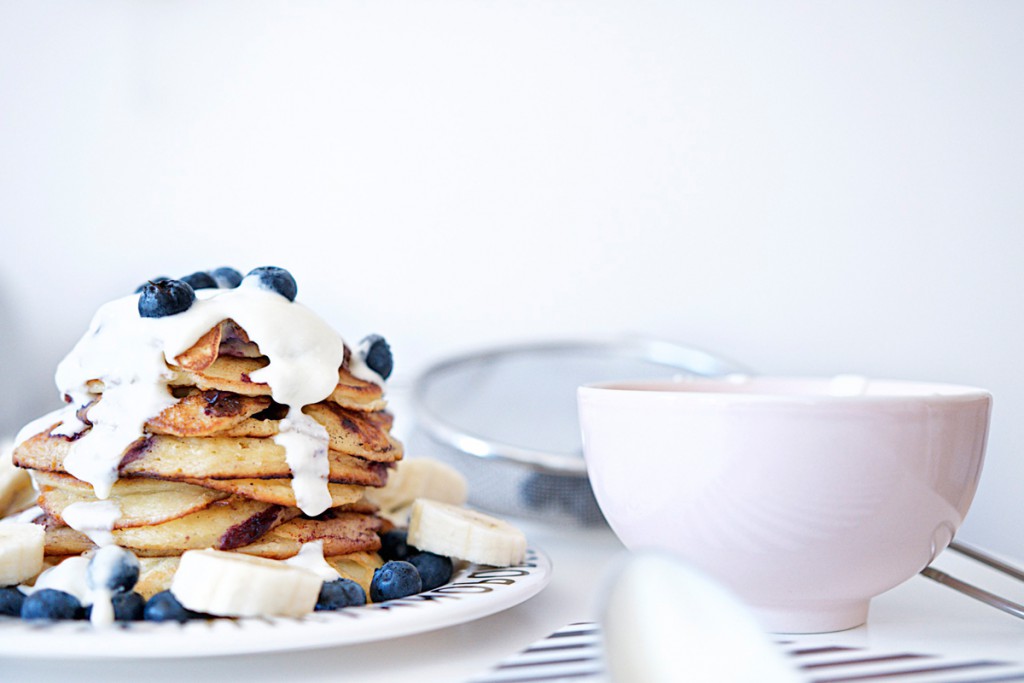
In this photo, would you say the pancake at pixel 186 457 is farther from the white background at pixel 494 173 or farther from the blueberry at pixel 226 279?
the white background at pixel 494 173

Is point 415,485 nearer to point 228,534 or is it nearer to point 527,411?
point 228,534

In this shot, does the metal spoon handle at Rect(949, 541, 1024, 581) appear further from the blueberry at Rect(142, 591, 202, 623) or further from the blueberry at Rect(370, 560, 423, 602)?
the blueberry at Rect(142, 591, 202, 623)

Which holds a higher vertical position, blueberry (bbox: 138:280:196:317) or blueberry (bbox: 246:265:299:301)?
blueberry (bbox: 246:265:299:301)

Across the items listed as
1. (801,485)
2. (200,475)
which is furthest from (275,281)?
(801,485)

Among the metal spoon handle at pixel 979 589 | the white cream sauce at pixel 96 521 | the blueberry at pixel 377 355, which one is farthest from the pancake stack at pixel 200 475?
the metal spoon handle at pixel 979 589

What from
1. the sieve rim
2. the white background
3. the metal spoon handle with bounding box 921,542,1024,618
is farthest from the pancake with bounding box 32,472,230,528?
the white background

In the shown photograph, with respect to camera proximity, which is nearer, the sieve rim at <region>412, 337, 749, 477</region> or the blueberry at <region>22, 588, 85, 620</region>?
the blueberry at <region>22, 588, 85, 620</region>
